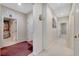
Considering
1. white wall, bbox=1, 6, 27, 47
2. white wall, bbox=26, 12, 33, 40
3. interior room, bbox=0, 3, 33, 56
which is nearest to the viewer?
interior room, bbox=0, 3, 33, 56

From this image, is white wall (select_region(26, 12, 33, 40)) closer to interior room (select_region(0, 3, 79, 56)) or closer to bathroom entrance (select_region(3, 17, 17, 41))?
interior room (select_region(0, 3, 79, 56))

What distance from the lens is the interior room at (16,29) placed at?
1.63m

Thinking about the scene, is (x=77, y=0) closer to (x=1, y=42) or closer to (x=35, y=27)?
(x=35, y=27)

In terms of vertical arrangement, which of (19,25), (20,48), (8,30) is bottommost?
(20,48)

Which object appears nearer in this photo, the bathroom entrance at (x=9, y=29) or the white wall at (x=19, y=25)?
the bathroom entrance at (x=9, y=29)

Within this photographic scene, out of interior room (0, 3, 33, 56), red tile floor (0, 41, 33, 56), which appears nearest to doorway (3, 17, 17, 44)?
interior room (0, 3, 33, 56)

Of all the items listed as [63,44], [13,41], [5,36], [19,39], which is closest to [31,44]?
[19,39]

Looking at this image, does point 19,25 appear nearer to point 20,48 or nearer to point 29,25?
point 29,25

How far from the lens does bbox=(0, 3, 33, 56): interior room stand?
64.4 inches

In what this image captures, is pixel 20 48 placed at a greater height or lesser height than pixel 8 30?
lesser

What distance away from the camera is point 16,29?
6.24 ft

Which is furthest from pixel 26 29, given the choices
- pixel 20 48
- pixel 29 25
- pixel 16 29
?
pixel 20 48

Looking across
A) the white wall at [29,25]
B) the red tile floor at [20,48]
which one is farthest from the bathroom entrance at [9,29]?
the white wall at [29,25]

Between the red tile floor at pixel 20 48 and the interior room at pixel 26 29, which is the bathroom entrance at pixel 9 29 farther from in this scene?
the red tile floor at pixel 20 48
